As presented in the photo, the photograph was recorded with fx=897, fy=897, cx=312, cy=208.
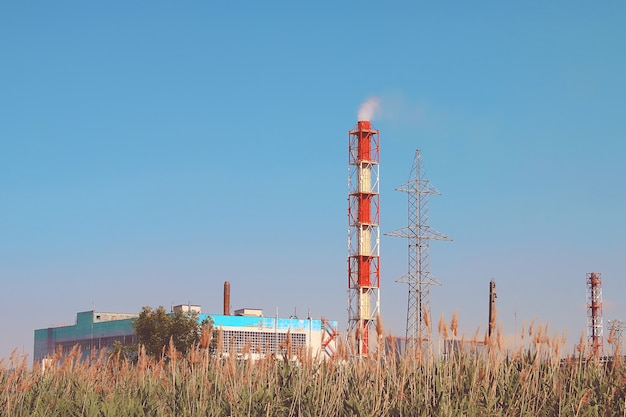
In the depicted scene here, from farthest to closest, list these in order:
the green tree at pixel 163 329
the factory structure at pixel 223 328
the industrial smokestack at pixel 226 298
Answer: the industrial smokestack at pixel 226 298 < the factory structure at pixel 223 328 < the green tree at pixel 163 329

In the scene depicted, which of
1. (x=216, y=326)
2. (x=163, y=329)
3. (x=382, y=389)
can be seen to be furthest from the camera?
(x=216, y=326)

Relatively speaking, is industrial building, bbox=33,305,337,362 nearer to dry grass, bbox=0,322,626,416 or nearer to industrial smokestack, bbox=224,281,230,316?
industrial smokestack, bbox=224,281,230,316

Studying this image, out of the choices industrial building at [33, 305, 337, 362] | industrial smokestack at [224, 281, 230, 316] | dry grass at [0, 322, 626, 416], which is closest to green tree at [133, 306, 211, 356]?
industrial building at [33, 305, 337, 362]

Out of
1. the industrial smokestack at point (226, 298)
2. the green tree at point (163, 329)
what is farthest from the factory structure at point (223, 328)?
the green tree at point (163, 329)

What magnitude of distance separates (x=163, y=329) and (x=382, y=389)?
151 feet

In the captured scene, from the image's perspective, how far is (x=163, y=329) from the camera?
181 feet

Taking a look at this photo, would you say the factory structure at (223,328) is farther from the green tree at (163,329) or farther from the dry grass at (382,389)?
the dry grass at (382,389)

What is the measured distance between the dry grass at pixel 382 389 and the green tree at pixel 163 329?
42.8 metres

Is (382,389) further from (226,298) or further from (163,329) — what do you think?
(226,298)

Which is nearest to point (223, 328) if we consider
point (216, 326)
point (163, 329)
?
point (216, 326)

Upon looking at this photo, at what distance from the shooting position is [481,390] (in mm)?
10875

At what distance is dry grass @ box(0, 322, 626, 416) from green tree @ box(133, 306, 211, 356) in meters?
42.8

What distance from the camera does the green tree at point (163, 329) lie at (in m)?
55.2

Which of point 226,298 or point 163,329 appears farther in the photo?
point 226,298
